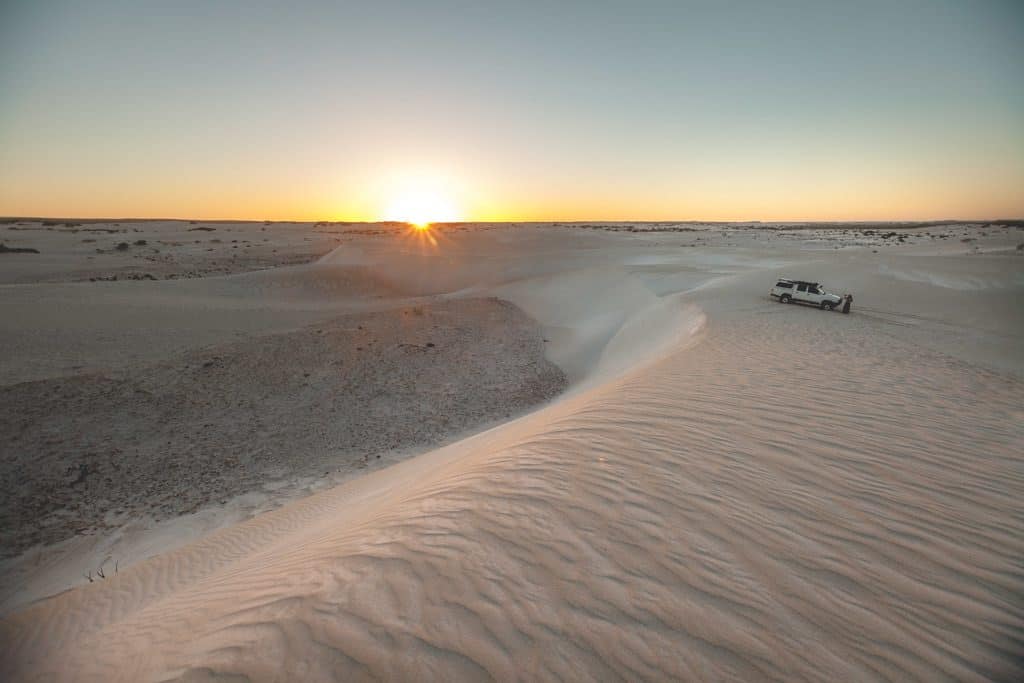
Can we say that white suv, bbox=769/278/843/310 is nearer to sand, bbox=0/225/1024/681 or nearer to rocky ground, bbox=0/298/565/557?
sand, bbox=0/225/1024/681

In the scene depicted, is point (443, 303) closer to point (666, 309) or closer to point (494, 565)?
point (666, 309)

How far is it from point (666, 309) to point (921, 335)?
24.6ft

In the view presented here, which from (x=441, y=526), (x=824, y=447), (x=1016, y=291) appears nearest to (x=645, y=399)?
(x=824, y=447)

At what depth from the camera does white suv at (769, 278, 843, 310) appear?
1562cm

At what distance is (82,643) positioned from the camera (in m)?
3.58

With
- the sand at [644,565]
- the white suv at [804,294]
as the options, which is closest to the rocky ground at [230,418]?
the sand at [644,565]

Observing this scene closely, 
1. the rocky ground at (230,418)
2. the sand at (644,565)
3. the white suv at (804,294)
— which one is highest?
the white suv at (804,294)

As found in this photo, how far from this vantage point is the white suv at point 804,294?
15.6 m

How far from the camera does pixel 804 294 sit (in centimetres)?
1627

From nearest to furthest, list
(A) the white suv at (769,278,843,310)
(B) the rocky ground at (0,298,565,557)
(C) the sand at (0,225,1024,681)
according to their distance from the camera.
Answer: (C) the sand at (0,225,1024,681) < (B) the rocky ground at (0,298,565,557) < (A) the white suv at (769,278,843,310)

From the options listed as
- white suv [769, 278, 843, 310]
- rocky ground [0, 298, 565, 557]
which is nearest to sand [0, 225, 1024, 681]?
rocky ground [0, 298, 565, 557]

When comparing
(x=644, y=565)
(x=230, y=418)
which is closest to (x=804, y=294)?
(x=644, y=565)

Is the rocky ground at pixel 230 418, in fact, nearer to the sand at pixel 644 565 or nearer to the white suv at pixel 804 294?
the sand at pixel 644 565

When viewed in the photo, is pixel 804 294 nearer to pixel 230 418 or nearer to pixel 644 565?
pixel 644 565
